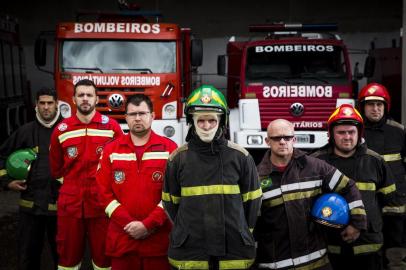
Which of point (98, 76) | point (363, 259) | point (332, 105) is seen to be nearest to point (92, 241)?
point (363, 259)

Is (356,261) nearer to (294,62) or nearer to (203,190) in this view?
(203,190)

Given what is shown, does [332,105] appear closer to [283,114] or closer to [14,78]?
[283,114]

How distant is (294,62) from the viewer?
29.4ft

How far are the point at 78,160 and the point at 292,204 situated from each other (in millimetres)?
1784

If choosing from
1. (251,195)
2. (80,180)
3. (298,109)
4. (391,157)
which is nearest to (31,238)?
(80,180)

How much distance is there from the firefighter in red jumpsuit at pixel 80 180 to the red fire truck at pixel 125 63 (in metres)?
3.85

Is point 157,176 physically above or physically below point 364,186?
above

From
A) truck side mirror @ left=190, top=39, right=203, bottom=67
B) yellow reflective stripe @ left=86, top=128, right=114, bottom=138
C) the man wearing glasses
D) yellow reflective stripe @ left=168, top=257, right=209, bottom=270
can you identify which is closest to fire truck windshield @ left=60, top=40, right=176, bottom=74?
truck side mirror @ left=190, top=39, right=203, bottom=67

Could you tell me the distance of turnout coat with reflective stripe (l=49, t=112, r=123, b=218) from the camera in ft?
14.7

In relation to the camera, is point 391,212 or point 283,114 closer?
point 391,212

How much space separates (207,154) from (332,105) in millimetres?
5587

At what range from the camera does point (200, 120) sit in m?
3.41

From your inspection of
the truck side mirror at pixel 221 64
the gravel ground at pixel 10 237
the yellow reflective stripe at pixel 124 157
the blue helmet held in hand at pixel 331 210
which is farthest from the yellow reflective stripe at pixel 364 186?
the truck side mirror at pixel 221 64

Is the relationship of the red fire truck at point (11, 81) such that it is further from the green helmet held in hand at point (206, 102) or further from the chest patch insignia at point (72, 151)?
the green helmet held in hand at point (206, 102)
